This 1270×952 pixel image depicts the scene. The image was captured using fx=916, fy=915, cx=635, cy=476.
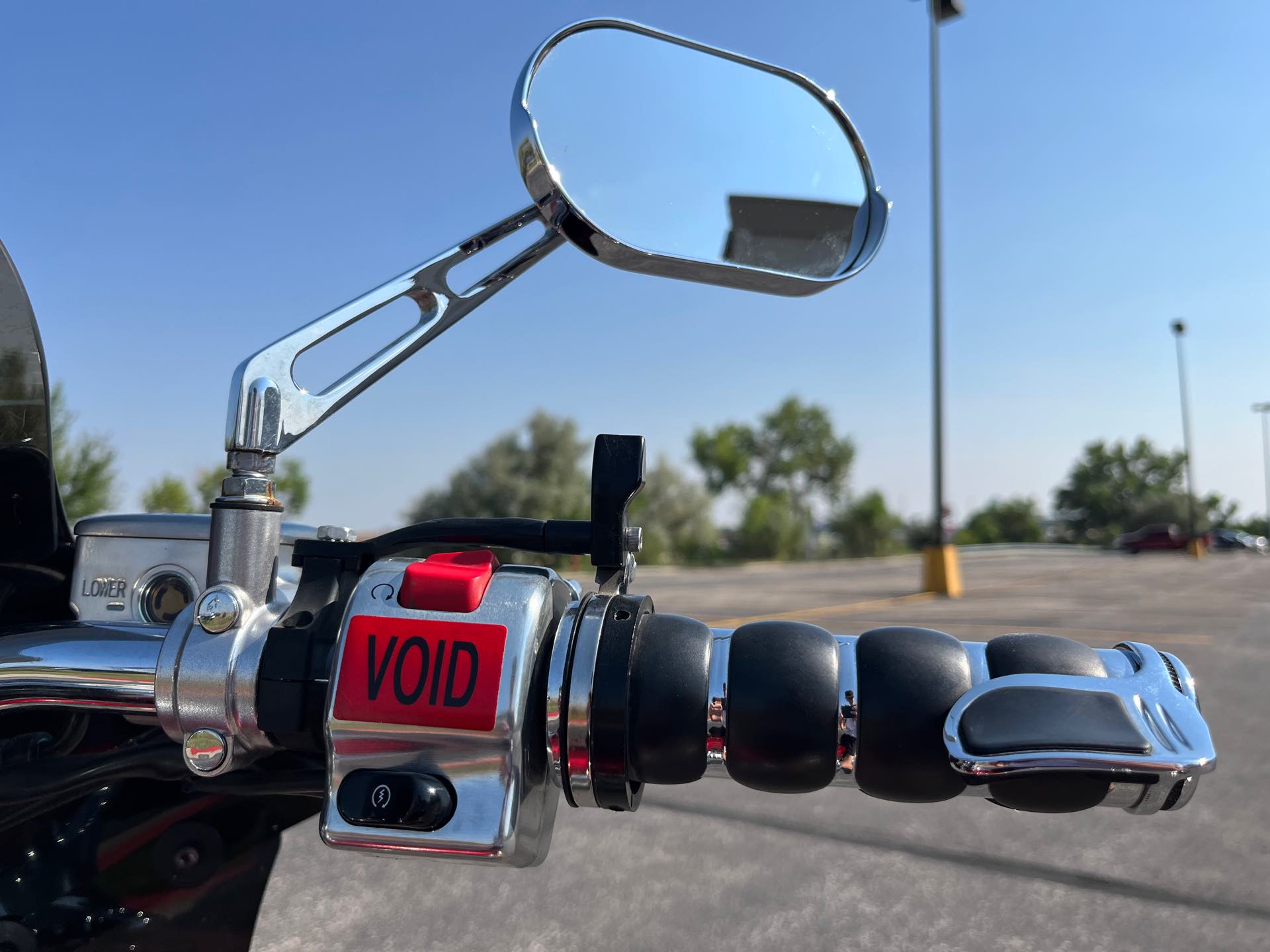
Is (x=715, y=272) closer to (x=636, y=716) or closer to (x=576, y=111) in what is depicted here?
(x=576, y=111)

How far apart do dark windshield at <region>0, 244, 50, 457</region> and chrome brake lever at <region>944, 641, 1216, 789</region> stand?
0.88 metres

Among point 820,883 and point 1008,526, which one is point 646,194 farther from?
point 1008,526

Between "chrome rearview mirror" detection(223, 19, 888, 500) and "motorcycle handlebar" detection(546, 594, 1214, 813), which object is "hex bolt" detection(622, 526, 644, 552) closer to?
"motorcycle handlebar" detection(546, 594, 1214, 813)

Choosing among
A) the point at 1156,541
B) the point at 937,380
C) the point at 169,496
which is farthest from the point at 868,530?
the point at 169,496

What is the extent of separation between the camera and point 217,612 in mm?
687

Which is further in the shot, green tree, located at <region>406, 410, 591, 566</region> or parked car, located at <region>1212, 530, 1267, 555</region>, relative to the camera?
parked car, located at <region>1212, 530, 1267, 555</region>

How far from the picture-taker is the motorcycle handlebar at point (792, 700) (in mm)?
637

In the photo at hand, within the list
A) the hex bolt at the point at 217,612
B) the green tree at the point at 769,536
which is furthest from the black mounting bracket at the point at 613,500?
the green tree at the point at 769,536

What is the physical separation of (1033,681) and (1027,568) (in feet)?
95.4

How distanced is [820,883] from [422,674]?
1759 millimetres

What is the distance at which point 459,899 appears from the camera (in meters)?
1.86

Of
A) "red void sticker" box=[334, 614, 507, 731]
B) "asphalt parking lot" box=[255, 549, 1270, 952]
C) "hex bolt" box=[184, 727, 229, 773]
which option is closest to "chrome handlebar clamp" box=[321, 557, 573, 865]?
"red void sticker" box=[334, 614, 507, 731]

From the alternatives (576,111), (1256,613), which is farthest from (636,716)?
(1256,613)

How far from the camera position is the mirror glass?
2.87 feet
